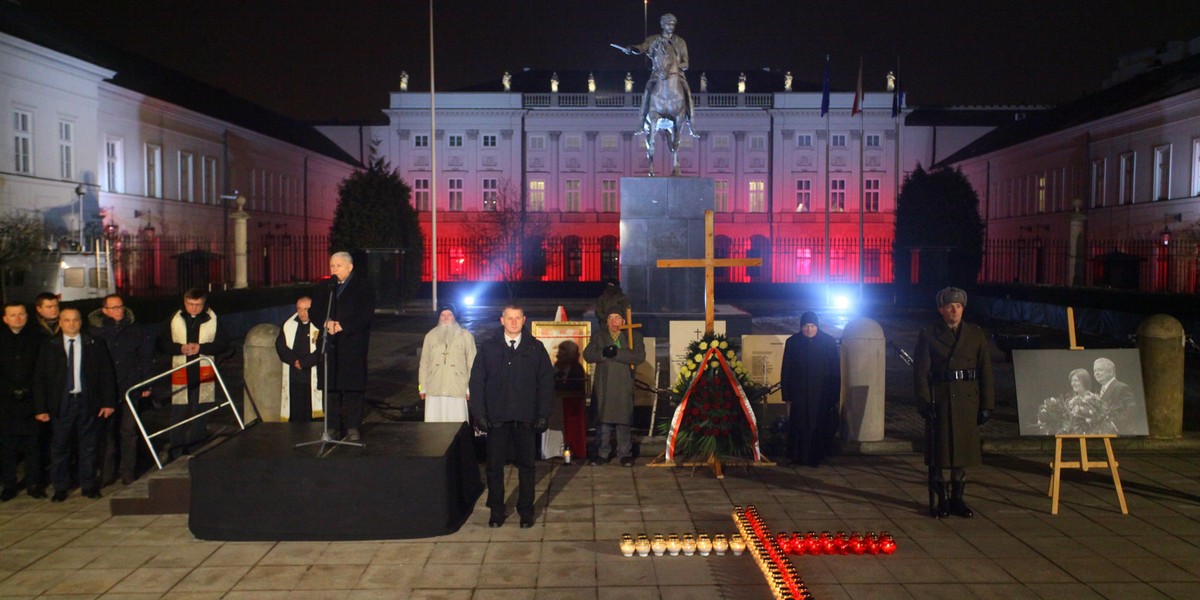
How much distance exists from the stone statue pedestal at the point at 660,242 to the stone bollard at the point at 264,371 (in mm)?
6847

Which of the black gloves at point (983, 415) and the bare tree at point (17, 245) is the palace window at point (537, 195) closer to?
the bare tree at point (17, 245)

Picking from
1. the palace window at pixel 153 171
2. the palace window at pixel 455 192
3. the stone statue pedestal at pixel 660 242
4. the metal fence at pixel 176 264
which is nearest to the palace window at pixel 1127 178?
the stone statue pedestal at pixel 660 242

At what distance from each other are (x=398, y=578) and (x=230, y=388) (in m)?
10.3

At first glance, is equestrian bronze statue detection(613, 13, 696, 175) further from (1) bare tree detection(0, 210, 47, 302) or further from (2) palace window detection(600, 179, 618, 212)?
(2) palace window detection(600, 179, 618, 212)

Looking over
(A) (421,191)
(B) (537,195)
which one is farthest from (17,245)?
(B) (537,195)

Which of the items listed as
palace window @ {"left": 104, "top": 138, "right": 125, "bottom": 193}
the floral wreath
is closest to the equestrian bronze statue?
the floral wreath

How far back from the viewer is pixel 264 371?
36.1 ft

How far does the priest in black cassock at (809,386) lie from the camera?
10023 mm

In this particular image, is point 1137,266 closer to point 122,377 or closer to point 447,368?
point 447,368

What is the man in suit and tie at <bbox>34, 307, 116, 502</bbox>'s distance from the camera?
8844 millimetres

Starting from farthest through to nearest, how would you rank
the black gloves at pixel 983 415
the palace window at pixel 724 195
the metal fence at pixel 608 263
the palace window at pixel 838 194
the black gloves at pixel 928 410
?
the palace window at pixel 724 195 → the palace window at pixel 838 194 → the metal fence at pixel 608 263 → the black gloves at pixel 928 410 → the black gloves at pixel 983 415

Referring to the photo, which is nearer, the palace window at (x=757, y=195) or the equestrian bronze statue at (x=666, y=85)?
the equestrian bronze statue at (x=666, y=85)

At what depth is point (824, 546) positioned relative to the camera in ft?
23.8

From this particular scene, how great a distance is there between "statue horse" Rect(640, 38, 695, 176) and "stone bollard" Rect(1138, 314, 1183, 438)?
7782mm
